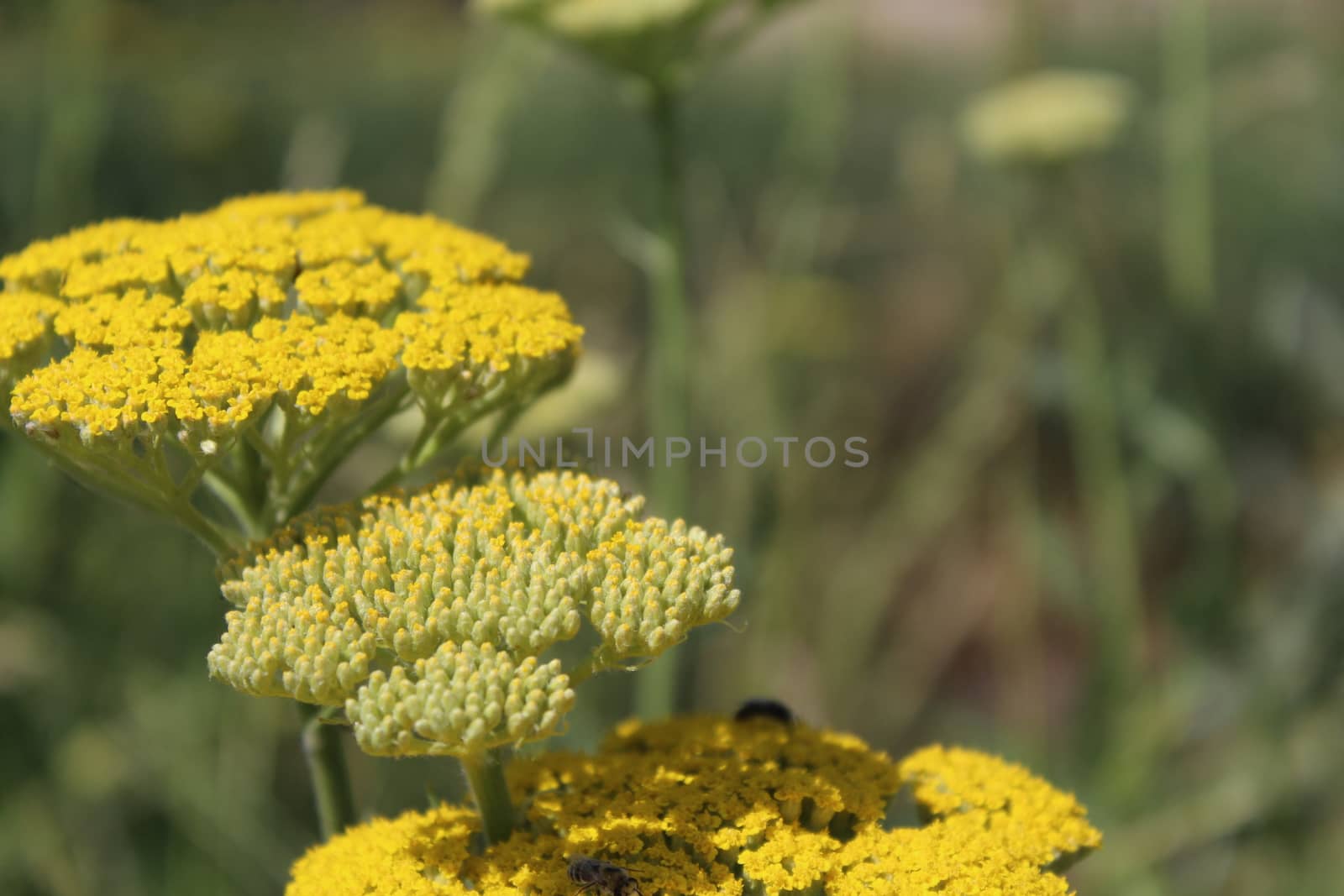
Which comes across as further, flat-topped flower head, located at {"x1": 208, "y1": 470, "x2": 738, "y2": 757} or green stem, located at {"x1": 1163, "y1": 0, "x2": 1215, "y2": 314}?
green stem, located at {"x1": 1163, "y1": 0, "x2": 1215, "y2": 314}

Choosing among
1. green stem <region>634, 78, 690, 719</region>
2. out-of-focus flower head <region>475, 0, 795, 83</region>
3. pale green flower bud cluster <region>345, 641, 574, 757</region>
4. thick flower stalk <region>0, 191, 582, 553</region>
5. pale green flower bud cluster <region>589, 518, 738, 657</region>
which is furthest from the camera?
green stem <region>634, 78, 690, 719</region>

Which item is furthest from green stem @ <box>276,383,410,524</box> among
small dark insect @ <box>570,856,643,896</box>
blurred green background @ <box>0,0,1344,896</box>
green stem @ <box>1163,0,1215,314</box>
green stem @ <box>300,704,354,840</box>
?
green stem @ <box>1163,0,1215,314</box>

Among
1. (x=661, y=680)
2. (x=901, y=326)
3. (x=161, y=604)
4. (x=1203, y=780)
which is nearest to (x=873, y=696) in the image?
(x=1203, y=780)

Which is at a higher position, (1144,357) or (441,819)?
(1144,357)

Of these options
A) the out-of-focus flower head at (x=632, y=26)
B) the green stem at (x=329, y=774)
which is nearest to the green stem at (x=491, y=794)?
the green stem at (x=329, y=774)

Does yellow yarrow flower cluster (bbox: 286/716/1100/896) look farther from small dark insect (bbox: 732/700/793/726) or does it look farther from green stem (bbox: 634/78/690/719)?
green stem (bbox: 634/78/690/719)

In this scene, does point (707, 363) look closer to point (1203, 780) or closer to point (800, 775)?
point (1203, 780)

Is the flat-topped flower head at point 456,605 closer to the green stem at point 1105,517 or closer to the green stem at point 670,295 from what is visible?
the green stem at point 670,295
